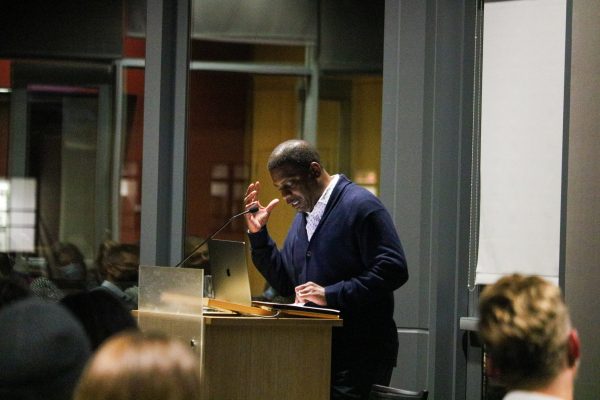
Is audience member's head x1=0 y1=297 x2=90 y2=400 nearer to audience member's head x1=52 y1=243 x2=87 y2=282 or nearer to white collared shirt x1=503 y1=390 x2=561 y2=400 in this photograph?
white collared shirt x1=503 y1=390 x2=561 y2=400

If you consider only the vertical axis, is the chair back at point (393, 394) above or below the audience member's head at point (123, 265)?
below

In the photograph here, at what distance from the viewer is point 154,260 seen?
5617 mm

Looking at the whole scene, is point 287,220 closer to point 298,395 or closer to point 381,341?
point 381,341

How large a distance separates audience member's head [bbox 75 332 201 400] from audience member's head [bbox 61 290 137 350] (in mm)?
814

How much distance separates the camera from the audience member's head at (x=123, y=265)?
5820 millimetres

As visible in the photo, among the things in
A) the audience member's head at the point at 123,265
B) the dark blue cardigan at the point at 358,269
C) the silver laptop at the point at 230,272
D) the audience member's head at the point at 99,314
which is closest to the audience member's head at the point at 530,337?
the audience member's head at the point at 99,314

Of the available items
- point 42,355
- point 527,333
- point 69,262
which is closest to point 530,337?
point 527,333

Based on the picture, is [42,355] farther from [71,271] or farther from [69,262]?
[69,262]

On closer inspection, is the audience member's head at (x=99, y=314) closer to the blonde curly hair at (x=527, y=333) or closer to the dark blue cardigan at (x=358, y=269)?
the blonde curly hair at (x=527, y=333)

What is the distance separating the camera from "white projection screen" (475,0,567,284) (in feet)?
15.8

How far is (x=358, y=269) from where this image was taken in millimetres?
4422

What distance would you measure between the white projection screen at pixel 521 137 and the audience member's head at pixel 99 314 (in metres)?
2.57

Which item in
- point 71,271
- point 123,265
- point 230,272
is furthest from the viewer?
point 71,271

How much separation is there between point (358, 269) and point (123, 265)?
197cm
